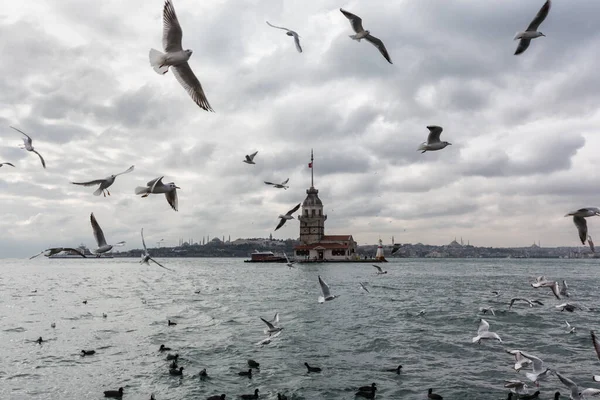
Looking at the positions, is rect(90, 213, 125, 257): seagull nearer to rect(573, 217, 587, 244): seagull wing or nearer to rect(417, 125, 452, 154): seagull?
rect(417, 125, 452, 154): seagull

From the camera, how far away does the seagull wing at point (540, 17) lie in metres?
10.4

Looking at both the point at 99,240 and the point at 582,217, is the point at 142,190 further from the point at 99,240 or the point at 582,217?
→ the point at 582,217

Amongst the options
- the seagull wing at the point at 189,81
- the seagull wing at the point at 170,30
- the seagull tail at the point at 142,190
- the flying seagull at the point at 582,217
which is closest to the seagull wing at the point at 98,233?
the seagull tail at the point at 142,190

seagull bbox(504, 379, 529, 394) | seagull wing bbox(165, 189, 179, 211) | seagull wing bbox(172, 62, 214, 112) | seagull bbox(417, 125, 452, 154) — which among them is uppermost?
seagull bbox(417, 125, 452, 154)

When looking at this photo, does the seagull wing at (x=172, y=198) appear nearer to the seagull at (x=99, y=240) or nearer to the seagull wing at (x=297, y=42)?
the seagull at (x=99, y=240)

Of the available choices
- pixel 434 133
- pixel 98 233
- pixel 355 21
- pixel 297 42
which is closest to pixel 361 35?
pixel 355 21

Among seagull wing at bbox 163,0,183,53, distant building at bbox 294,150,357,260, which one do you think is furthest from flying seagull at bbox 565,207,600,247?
distant building at bbox 294,150,357,260

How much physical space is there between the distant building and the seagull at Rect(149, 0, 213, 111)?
113180 millimetres

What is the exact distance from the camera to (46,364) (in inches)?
683

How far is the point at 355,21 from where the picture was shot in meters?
10.4

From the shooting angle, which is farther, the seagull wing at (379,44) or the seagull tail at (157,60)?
the seagull wing at (379,44)

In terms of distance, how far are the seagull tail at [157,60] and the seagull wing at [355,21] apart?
15.9 feet

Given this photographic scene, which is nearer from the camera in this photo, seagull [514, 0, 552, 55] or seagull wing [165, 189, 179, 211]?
seagull wing [165, 189, 179, 211]

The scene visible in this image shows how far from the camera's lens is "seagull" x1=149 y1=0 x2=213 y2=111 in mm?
6867
